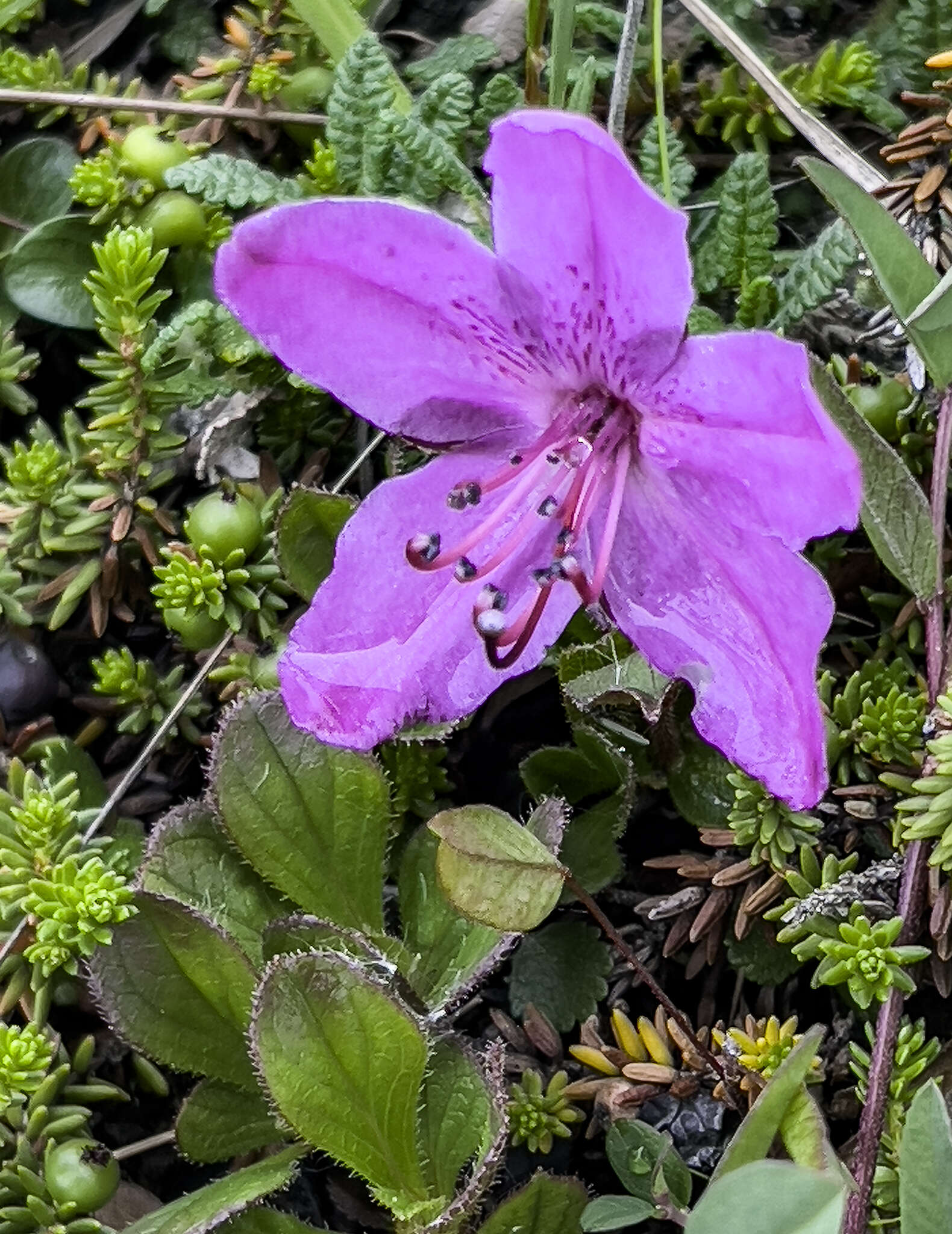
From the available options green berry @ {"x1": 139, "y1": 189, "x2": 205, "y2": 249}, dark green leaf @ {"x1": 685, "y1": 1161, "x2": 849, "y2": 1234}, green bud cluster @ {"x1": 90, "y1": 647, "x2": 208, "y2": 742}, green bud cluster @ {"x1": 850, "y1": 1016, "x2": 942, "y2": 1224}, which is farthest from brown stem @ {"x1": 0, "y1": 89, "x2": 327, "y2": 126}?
dark green leaf @ {"x1": 685, "y1": 1161, "x2": 849, "y2": 1234}

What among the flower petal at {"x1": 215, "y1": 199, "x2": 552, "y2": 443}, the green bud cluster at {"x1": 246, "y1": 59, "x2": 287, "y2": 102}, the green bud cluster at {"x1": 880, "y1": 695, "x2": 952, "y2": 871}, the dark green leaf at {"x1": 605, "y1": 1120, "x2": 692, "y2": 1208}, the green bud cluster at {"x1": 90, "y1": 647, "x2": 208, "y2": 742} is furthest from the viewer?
the green bud cluster at {"x1": 246, "y1": 59, "x2": 287, "y2": 102}

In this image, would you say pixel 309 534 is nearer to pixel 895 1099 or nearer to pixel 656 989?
pixel 656 989

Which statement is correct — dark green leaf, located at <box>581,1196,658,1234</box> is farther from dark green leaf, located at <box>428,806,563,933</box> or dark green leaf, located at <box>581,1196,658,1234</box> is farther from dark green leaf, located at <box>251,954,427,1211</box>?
dark green leaf, located at <box>428,806,563,933</box>

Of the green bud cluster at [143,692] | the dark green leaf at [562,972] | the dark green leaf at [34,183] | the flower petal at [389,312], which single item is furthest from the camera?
the dark green leaf at [34,183]

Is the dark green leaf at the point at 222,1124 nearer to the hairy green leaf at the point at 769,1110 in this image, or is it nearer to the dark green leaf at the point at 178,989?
the dark green leaf at the point at 178,989

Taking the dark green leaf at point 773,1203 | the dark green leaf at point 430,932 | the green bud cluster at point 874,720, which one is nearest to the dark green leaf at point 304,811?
the dark green leaf at point 430,932

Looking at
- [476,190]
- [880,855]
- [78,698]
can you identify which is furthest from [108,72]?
[880,855]
